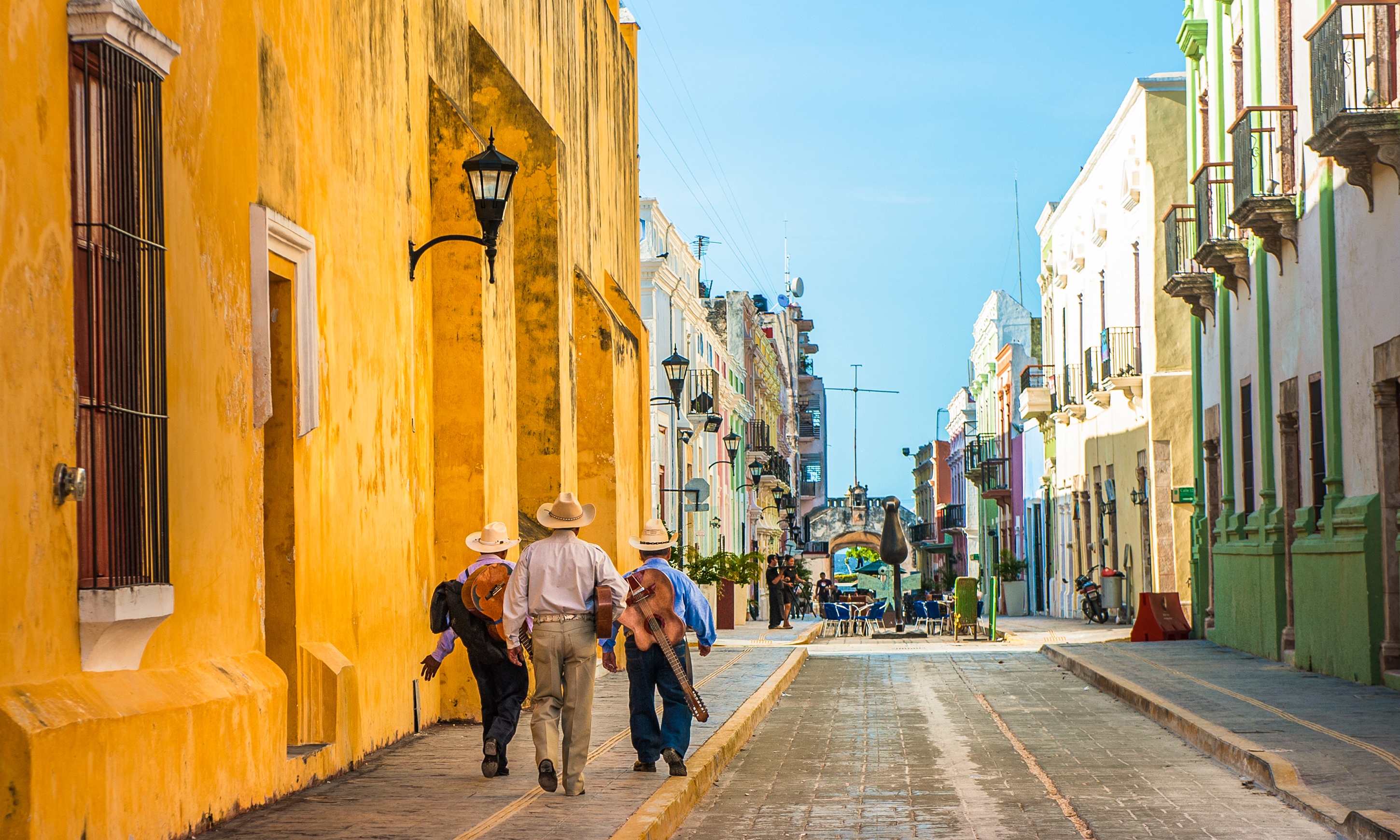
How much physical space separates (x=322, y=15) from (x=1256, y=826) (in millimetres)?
7255

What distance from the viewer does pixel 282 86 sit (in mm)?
9500

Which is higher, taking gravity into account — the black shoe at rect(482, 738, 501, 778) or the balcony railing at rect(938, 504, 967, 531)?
the black shoe at rect(482, 738, 501, 778)

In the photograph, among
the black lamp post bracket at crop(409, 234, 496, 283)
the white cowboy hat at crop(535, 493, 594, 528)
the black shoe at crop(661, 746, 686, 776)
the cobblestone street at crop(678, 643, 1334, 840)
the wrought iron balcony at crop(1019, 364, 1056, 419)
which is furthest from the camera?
the wrought iron balcony at crop(1019, 364, 1056, 419)

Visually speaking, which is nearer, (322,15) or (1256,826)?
(1256,826)

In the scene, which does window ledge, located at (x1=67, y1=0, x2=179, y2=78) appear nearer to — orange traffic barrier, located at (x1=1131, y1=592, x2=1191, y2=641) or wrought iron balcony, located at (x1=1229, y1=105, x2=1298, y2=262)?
wrought iron balcony, located at (x1=1229, y1=105, x2=1298, y2=262)

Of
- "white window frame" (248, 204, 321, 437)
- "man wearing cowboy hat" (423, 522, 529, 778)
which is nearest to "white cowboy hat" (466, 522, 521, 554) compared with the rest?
"man wearing cowboy hat" (423, 522, 529, 778)

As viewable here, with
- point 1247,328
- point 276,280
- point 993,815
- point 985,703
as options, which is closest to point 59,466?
point 276,280

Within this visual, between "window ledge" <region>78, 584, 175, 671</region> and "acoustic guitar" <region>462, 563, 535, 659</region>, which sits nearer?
"window ledge" <region>78, 584, 175, 671</region>

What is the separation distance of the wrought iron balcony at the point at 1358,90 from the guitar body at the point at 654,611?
8.24 meters

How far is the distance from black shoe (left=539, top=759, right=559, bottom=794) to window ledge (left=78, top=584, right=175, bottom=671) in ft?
8.27

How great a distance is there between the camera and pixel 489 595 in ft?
33.3

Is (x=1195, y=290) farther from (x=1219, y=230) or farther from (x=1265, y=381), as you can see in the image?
(x=1265, y=381)

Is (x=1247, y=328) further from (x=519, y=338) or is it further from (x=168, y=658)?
(x=168, y=658)

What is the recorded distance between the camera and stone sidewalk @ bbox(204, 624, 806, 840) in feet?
25.8
